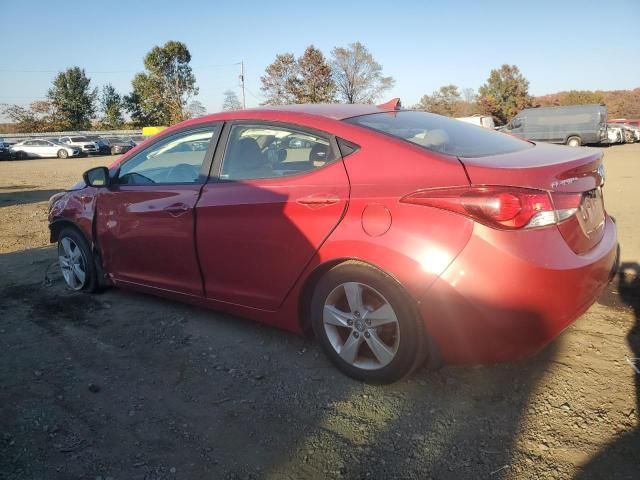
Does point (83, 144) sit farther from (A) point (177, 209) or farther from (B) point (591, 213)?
(B) point (591, 213)

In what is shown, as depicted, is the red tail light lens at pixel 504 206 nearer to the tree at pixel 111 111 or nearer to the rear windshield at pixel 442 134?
the rear windshield at pixel 442 134

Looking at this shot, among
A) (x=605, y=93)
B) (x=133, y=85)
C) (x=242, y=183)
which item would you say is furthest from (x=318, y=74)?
(x=242, y=183)

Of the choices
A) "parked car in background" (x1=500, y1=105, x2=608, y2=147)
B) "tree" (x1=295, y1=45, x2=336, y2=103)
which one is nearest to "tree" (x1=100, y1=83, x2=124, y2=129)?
"tree" (x1=295, y1=45, x2=336, y2=103)

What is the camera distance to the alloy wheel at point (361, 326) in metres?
2.60

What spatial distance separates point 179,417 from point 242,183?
4.60ft

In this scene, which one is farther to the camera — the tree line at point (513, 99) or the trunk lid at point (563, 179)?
the tree line at point (513, 99)

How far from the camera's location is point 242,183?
312cm

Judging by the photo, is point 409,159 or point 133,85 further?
point 133,85

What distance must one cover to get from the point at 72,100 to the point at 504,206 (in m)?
71.2

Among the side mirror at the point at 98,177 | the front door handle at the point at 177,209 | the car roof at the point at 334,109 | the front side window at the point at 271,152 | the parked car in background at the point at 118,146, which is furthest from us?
the parked car in background at the point at 118,146

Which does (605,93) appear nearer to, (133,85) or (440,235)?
(133,85)

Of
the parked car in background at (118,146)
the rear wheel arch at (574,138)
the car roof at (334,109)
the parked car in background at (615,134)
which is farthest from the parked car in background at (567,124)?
the parked car in background at (118,146)

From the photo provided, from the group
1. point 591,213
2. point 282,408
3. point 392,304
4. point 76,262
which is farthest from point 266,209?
point 76,262

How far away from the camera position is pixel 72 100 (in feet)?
208
